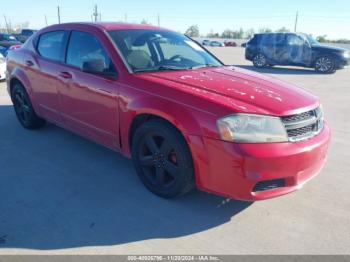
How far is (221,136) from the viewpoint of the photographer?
105 inches

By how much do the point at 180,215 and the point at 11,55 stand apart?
4165 mm

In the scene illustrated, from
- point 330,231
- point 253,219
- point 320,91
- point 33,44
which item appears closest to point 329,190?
point 330,231

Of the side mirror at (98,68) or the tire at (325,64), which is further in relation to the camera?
the tire at (325,64)

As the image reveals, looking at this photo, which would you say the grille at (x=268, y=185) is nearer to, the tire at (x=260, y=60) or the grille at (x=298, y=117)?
the grille at (x=298, y=117)

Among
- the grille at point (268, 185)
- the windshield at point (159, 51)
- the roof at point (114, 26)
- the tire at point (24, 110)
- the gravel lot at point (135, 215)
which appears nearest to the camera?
the gravel lot at point (135, 215)

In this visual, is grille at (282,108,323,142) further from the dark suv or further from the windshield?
the dark suv

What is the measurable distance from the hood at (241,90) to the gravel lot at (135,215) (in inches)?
39.8

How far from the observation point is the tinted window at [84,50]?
366 cm

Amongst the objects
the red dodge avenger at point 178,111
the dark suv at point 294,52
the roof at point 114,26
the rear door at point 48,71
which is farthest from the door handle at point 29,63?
the dark suv at point 294,52

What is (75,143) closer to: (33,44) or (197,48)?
(33,44)

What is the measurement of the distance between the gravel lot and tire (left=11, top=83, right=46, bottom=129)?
1084mm

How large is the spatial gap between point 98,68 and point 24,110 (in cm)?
252

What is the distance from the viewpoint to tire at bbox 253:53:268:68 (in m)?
16.3

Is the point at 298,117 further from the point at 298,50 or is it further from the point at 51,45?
the point at 298,50
